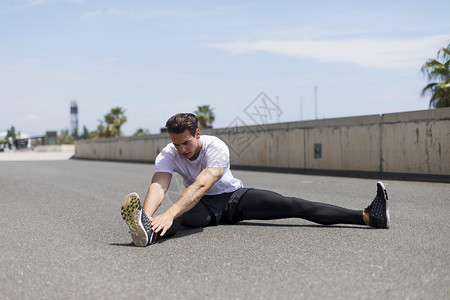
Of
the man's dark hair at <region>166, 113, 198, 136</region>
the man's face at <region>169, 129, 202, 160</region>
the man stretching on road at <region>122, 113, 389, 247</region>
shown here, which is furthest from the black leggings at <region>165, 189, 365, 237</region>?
the man's dark hair at <region>166, 113, 198, 136</region>

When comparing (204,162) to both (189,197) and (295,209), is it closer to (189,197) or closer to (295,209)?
(189,197)

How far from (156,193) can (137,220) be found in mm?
615

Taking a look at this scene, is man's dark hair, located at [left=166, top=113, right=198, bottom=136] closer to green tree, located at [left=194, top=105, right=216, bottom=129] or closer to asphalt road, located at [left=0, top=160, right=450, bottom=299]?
asphalt road, located at [left=0, top=160, right=450, bottom=299]

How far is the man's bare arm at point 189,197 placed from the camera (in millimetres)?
4379

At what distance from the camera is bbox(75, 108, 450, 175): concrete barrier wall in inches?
510

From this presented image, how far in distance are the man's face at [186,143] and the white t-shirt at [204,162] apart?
117 millimetres

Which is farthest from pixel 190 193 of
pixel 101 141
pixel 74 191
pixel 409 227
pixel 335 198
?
pixel 101 141

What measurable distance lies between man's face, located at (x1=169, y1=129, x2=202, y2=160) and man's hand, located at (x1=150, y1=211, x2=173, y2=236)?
0.69m

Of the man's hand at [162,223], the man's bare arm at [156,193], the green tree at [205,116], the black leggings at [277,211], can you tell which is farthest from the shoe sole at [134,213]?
the green tree at [205,116]

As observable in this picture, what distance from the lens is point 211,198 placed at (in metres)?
5.14

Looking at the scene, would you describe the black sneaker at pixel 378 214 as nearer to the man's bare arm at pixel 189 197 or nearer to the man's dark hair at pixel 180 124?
the man's bare arm at pixel 189 197

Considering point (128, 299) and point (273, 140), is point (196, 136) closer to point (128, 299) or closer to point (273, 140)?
Result: point (128, 299)

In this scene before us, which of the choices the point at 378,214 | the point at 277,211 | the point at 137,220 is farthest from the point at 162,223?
the point at 378,214

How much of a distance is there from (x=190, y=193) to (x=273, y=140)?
1524 centimetres
